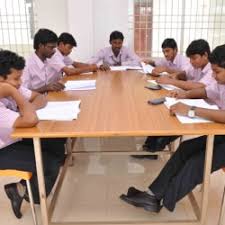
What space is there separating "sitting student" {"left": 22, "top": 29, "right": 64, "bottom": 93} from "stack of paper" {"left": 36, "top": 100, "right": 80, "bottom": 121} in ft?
1.55

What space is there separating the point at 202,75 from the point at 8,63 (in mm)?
1586

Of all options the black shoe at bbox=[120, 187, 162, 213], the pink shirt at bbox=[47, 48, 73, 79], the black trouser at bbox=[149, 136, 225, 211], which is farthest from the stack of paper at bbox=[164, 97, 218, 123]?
the pink shirt at bbox=[47, 48, 73, 79]

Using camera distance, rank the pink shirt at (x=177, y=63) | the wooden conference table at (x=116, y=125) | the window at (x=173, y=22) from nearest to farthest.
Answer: the wooden conference table at (x=116, y=125) → the pink shirt at (x=177, y=63) → the window at (x=173, y=22)

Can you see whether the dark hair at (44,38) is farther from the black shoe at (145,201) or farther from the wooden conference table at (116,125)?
the black shoe at (145,201)

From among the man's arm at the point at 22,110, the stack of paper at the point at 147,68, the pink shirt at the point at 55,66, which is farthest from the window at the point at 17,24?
the man's arm at the point at 22,110

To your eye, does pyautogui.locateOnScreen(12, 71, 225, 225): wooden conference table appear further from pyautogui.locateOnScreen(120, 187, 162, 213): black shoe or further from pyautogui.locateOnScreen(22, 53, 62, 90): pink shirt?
pyautogui.locateOnScreen(22, 53, 62, 90): pink shirt

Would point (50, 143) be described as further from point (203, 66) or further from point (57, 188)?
point (203, 66)

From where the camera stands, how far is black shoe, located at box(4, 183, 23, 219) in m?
1.87

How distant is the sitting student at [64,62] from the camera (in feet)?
9.50

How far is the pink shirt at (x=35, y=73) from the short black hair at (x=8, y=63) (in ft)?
2.75

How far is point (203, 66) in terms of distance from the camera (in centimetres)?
250

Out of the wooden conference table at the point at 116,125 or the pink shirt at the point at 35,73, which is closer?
the wooden conference table at the point at 116,125

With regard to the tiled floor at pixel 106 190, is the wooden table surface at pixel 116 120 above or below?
above

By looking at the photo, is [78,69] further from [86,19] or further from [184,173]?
[184,173]
